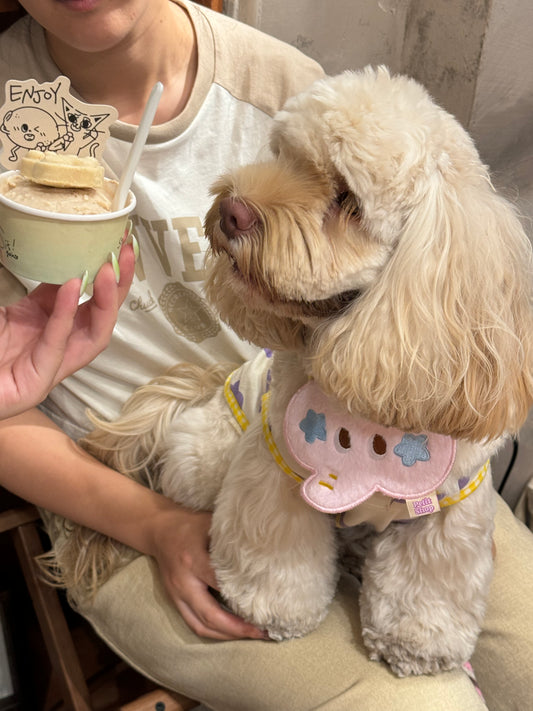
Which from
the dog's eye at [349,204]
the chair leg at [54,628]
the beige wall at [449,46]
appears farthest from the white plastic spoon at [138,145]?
the beige wall at [449,46]

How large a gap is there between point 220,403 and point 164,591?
34 cm

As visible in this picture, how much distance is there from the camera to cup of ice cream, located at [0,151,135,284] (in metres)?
0.63

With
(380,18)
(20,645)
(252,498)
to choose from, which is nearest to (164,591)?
(252,498)

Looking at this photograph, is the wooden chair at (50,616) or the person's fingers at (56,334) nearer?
the person's fingers at (56,334)

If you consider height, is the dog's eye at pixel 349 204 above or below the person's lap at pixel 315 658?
above

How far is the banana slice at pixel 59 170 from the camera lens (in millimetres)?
635

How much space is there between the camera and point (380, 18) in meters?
1.60

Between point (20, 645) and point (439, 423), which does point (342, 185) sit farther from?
point (20, 645)

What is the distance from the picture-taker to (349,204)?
2.41 feet

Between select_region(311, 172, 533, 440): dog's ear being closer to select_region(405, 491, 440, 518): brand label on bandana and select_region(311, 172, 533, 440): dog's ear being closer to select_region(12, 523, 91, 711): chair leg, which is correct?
select_region(405, 491, 440, 518): brand label on bandana

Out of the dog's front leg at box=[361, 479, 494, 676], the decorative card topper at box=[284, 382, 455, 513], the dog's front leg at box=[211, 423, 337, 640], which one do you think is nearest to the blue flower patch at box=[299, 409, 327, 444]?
the decorative card topper at box=[284, 382, 455, 513]

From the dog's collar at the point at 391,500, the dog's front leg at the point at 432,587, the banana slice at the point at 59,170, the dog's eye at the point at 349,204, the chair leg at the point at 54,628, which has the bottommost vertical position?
the chair leg at the point at 54,628

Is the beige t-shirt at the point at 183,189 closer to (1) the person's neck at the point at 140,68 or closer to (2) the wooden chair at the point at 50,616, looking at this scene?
(1) the person's neck at the point at 140,68

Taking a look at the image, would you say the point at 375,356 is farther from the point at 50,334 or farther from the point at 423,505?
the point at 50,334
